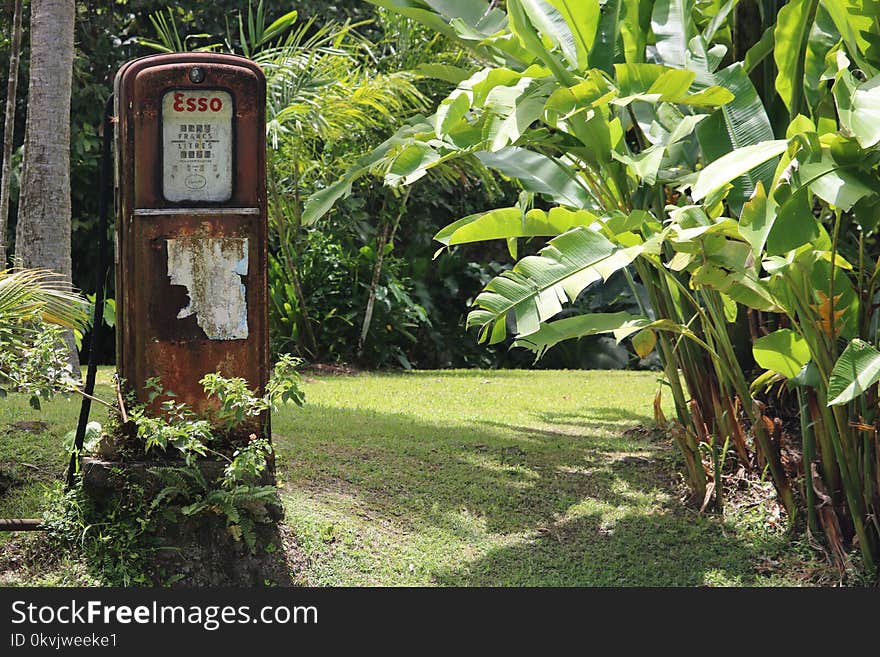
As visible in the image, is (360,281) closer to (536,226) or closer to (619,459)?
(619,459)

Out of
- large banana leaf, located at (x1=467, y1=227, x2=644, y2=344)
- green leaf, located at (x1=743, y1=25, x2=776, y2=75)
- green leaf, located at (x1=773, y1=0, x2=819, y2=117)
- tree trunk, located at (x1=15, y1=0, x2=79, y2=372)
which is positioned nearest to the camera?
large banana leaf, located at (x1=467, y1=227, x2=644, y2=344)

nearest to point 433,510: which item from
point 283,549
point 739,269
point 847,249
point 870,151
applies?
point 283,549

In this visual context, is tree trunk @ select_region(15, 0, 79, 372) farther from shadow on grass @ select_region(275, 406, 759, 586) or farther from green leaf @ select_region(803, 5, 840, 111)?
green leaf @ select_region(803, 5, 840, 111)

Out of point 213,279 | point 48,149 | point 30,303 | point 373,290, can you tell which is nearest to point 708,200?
point 213,279

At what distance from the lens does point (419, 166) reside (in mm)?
4434

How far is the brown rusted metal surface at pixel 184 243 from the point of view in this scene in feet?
13.3

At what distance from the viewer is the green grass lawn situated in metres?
4.39

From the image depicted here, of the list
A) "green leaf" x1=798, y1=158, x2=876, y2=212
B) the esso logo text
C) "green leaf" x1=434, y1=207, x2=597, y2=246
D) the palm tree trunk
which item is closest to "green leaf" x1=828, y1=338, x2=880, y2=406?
"green leaf" x1=798, y1=158, x2=876, y2=212

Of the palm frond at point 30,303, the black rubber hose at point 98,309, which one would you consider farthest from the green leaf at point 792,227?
the palm frond at point 30,303

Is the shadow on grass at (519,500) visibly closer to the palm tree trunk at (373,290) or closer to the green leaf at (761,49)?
the green leaf at (761,49)

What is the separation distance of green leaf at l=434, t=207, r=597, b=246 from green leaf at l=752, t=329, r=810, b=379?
0.89 metres

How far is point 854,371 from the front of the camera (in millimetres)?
3699

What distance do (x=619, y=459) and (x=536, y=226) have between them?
2095 millimetres

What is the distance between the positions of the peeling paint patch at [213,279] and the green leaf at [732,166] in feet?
5.89
